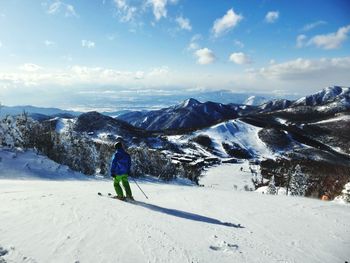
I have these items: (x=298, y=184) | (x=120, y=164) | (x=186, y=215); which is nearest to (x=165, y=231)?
(x=186, y=215)

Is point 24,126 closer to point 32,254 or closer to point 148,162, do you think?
point 32,254

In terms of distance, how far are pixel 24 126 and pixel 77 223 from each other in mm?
27059

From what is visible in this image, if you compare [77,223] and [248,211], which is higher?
[77,223]

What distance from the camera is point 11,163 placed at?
953 inches

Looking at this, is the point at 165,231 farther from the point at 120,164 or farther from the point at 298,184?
the point at 298,184

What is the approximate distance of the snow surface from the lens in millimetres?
7277

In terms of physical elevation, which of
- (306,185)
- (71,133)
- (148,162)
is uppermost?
(71,133)

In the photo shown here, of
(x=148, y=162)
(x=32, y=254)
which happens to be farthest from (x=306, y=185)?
(x=32, y=254)

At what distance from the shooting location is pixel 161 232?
9.09 meters

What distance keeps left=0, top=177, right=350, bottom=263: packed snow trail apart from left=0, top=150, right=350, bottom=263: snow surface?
0.06 ft

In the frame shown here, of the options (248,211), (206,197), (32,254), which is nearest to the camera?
(32,254)

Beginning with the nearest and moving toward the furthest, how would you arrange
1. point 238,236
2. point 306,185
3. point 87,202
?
point 238,236, point 87,202, point 306,185

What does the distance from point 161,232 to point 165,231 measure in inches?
7.5

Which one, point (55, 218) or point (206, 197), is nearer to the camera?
point (55, 218)
